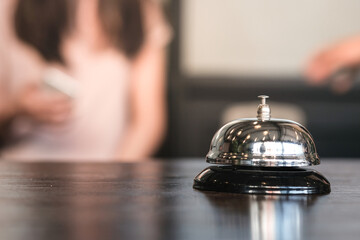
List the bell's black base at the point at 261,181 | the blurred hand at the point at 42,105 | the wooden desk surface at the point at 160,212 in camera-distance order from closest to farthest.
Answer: the wooden desk surface at the point at 160,212 → the bell's black base at the point at 261,181 → the blurred hand at the point at 42,105

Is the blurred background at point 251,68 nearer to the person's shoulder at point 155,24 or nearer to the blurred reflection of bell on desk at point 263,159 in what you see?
the person's shoulder at point 155,24

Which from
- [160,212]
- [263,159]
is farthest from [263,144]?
[160,212]

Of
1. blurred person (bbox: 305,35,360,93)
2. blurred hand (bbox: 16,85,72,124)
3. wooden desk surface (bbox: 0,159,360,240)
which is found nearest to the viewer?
wooden desk surface (bbox: 0,159,360,240)

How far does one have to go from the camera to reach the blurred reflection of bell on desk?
0.44 metres

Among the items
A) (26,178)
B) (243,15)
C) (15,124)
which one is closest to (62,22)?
(15,124)

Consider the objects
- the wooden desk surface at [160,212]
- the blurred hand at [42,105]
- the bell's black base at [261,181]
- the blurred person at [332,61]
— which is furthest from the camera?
the blurred person at [332,61]

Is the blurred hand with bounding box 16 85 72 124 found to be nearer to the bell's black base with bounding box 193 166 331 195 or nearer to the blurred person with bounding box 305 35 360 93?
the blurred person with bounding box 305 35 360 93

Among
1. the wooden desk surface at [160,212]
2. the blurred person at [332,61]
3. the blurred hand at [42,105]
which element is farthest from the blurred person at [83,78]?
the wooden desk surface at [160,212]

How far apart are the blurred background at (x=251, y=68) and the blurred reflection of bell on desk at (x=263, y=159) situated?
1.69 meters

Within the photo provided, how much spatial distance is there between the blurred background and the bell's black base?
1716 millimetres

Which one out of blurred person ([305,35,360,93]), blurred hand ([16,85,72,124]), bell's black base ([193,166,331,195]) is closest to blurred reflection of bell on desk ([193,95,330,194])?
bell's black base ([193,166,331,195])

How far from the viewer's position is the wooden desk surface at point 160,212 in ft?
0.92

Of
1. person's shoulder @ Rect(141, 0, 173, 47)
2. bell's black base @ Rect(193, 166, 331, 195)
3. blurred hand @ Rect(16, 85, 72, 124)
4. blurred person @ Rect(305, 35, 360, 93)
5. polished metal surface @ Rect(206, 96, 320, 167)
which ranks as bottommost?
bell's black base @ Rect(193, 166, 331, 195)

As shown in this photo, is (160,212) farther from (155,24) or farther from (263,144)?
(155,24)
